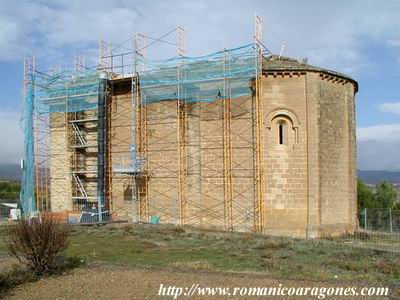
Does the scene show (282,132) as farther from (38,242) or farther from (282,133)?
(38,242)

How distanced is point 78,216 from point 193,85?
29.8 feet

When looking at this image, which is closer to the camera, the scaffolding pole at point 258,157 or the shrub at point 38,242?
the shrub at point 38,242

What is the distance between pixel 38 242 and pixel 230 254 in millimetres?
6173

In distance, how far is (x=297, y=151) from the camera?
73.3ft

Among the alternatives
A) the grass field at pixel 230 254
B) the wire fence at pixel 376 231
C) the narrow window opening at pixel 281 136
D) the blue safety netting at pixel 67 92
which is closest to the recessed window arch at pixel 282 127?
the narrow window opening at pixel 281 136

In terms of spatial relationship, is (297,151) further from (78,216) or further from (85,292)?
(85,292)

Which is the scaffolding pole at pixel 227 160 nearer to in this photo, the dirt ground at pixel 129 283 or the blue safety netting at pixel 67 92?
the blue safety netting at pixel 67 92

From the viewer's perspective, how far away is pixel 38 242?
1063 cm

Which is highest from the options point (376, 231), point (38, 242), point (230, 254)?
point (38, 242)

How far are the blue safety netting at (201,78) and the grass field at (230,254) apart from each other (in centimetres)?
664

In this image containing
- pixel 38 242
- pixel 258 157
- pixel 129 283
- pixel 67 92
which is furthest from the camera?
pixel 67 92

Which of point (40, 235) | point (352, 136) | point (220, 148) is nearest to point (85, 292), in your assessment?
point (40, 235)

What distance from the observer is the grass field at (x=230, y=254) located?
37.9ft

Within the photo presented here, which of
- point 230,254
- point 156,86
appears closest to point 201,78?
point 156,86
